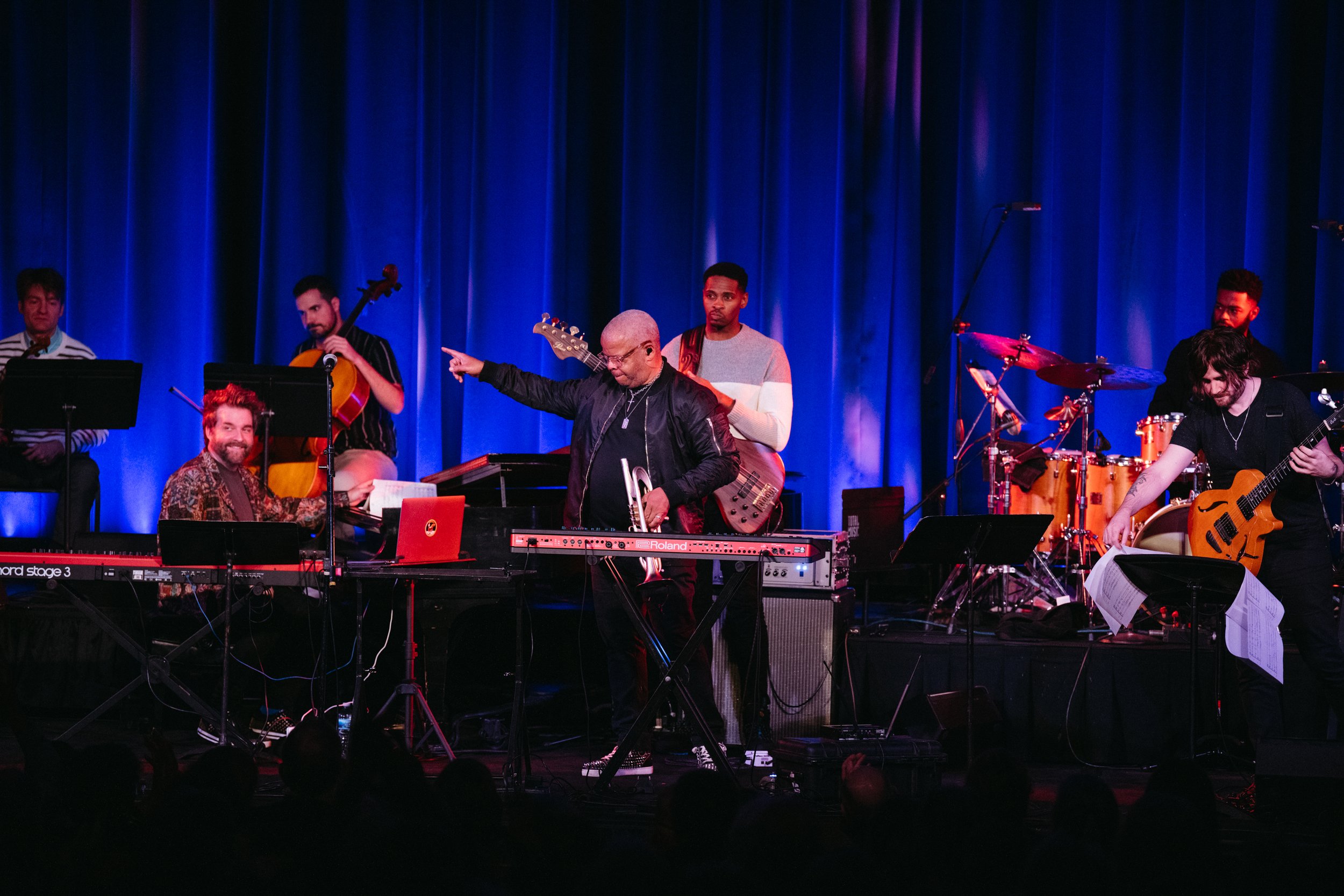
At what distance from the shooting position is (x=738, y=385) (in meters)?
6.76

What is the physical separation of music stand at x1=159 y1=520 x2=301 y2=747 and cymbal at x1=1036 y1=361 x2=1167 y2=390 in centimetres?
435

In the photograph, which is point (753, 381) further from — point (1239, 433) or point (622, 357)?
point (1239, 433)

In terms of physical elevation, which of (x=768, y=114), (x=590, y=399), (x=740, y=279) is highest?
(x=768, y=114)

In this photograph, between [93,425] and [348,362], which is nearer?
[93,425]

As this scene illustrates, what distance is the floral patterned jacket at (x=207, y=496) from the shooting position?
5.99 m

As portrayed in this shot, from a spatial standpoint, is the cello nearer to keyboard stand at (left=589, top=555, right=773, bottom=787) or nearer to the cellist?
the cellist

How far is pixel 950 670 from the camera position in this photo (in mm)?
6262

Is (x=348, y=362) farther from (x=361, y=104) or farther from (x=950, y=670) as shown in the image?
(x=950, y=670)

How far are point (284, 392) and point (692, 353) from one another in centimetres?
212

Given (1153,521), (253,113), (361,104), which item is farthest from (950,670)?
(253,113)

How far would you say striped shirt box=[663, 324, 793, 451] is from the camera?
21.8 feet

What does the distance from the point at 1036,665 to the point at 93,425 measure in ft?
16.3

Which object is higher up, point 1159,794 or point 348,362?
point 348,362

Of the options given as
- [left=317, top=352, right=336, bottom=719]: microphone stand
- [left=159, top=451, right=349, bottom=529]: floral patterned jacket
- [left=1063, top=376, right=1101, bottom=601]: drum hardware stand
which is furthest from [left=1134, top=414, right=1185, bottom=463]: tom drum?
[left=159, top=451, right=349, bottom=529]: floral patterned jacket
